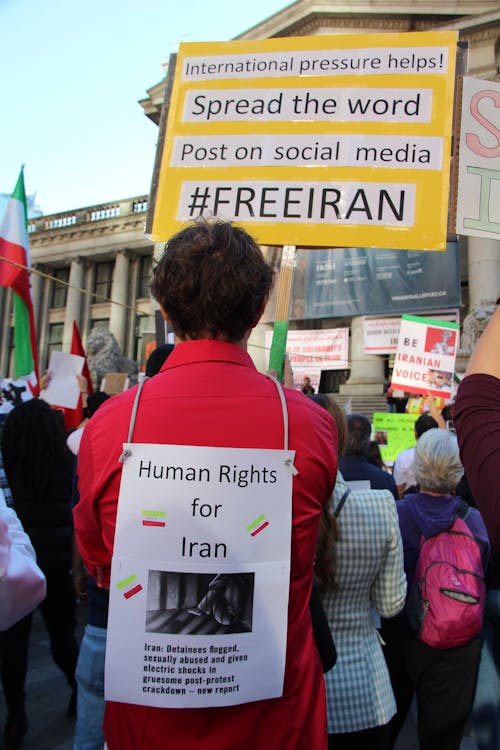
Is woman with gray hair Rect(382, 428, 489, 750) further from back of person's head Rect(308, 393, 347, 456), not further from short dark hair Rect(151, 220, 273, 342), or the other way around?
short dark hair Rect(151, 220, 273, 342)

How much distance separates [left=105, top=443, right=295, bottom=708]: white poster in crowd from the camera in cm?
125

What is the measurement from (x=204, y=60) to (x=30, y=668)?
4368 mm

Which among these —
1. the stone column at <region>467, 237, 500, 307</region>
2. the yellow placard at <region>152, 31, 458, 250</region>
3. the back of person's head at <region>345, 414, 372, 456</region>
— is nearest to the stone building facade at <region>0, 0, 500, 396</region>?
the stone column at <region>467, 237, 500, 307</region>

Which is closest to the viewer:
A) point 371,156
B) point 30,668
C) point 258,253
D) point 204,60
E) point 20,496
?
point 258,253

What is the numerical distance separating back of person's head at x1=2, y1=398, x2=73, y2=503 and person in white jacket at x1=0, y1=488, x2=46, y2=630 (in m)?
2.29

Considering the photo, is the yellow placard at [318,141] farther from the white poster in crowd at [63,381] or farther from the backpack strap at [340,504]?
the white poster in crowd at [63,381]

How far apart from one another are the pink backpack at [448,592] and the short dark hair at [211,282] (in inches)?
70.5

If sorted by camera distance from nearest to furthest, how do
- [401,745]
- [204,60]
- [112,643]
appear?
[112,643] → [204,60] → [401,745]

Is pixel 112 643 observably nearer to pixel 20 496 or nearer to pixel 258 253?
pixel 258 253

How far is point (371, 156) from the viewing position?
2.82 metres

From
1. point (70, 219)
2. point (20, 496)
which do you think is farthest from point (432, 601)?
point (70, 219)

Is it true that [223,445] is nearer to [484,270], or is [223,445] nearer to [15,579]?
[15,579]

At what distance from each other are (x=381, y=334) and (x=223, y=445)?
19354mm

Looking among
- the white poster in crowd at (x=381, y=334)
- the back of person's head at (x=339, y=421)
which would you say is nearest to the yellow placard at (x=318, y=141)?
the back of person's head at (x=339, y=421)
